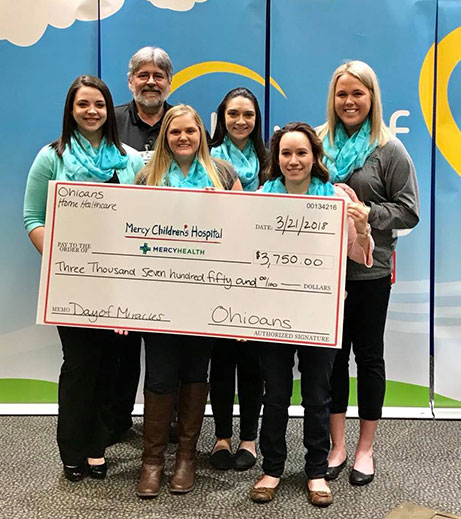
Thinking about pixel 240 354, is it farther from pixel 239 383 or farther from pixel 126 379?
pixel 126 379

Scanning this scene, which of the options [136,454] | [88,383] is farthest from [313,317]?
[136,454]

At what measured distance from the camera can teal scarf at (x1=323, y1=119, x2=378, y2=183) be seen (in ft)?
6.64

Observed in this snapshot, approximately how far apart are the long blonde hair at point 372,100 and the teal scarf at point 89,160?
74 cm

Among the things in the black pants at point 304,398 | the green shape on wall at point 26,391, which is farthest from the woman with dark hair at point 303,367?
the green shape on wall at point 26,391

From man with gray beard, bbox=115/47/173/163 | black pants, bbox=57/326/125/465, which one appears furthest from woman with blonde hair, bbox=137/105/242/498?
man with gray beard, bbox=115/47/173/163

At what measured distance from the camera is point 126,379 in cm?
256

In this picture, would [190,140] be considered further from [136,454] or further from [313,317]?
[136,454]

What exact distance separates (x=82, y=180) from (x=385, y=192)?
1.05 metres

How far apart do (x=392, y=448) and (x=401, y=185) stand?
1136 mm

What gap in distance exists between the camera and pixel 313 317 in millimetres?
1924

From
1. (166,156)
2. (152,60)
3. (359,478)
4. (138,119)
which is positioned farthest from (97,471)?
(152,60)

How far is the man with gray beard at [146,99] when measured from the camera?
2.38 metres

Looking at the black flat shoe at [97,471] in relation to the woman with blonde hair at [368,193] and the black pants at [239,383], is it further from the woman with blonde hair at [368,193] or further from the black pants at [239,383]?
the woman with blonde hair at [368,193]

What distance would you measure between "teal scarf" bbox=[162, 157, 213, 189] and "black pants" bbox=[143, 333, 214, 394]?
515 mm
